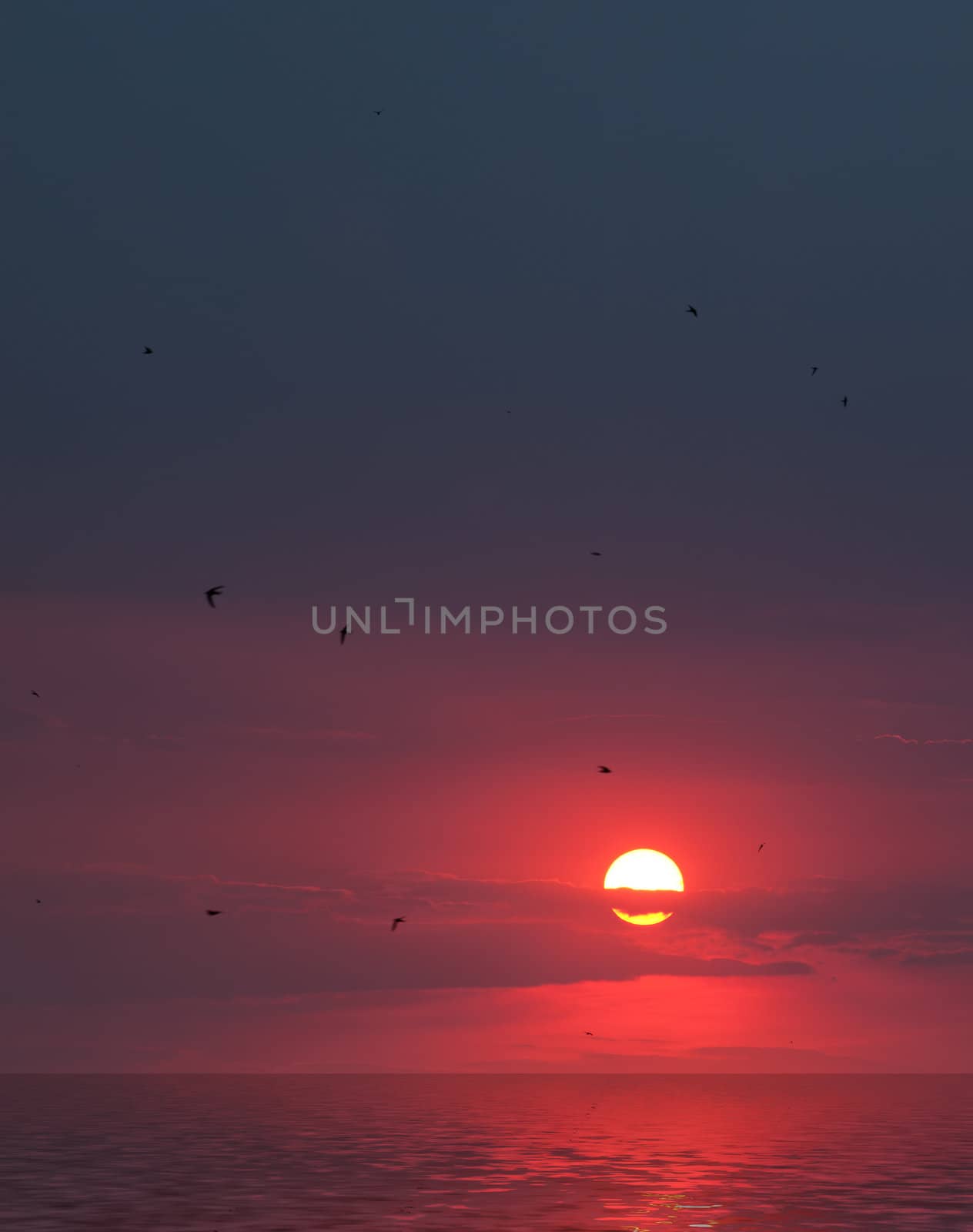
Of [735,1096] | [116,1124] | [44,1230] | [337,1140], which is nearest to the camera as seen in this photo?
[44,1230]

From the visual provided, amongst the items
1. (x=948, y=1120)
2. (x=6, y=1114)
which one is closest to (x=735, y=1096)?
(x=948, y=1120)

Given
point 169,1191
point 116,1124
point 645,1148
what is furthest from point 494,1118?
point 169,1191

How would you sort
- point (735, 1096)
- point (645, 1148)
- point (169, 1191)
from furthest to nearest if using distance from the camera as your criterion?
point (735, 1096)
point (645, 1148)
point (169, 1191)

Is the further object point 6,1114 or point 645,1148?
point 6,1114

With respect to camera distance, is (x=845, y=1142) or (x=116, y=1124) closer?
(x=845, y=1142)

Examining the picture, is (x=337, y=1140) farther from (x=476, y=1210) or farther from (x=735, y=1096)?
(x=735, y=1096)

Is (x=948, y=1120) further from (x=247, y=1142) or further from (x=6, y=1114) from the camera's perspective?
(x=6, y=1114)
